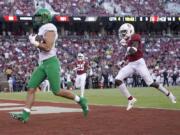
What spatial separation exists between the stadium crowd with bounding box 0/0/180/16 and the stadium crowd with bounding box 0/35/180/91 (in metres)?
2.03

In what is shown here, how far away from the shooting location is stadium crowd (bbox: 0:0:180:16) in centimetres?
4050

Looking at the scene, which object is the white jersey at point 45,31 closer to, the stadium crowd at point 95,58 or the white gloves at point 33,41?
the white gloves at point 33,41

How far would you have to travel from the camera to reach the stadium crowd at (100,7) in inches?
1594

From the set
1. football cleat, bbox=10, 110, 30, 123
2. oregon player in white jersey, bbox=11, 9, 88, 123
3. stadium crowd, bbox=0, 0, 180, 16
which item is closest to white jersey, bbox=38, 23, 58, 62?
oregon player in white jersey, bbox=11, 9, 88, 123

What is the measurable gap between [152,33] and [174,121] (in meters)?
39.3

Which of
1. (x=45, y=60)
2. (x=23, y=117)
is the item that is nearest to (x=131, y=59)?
(x=45, y=60)

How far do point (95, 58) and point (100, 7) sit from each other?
793 cm

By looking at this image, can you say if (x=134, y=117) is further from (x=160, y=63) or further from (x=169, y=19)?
(x=169, y=19)

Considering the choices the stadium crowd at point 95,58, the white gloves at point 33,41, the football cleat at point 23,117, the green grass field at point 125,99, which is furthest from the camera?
the stadium crowd at point 95,58

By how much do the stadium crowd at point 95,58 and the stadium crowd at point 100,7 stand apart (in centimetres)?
203

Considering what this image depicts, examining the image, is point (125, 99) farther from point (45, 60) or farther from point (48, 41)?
point (48, 41)

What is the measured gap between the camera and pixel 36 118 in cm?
1069

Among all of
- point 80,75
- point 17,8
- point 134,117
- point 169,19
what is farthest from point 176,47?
point 134,117

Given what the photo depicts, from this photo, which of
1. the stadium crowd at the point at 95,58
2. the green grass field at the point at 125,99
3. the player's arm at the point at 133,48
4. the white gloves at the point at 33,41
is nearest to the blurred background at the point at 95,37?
the stadium crowd at the point at 95,58
